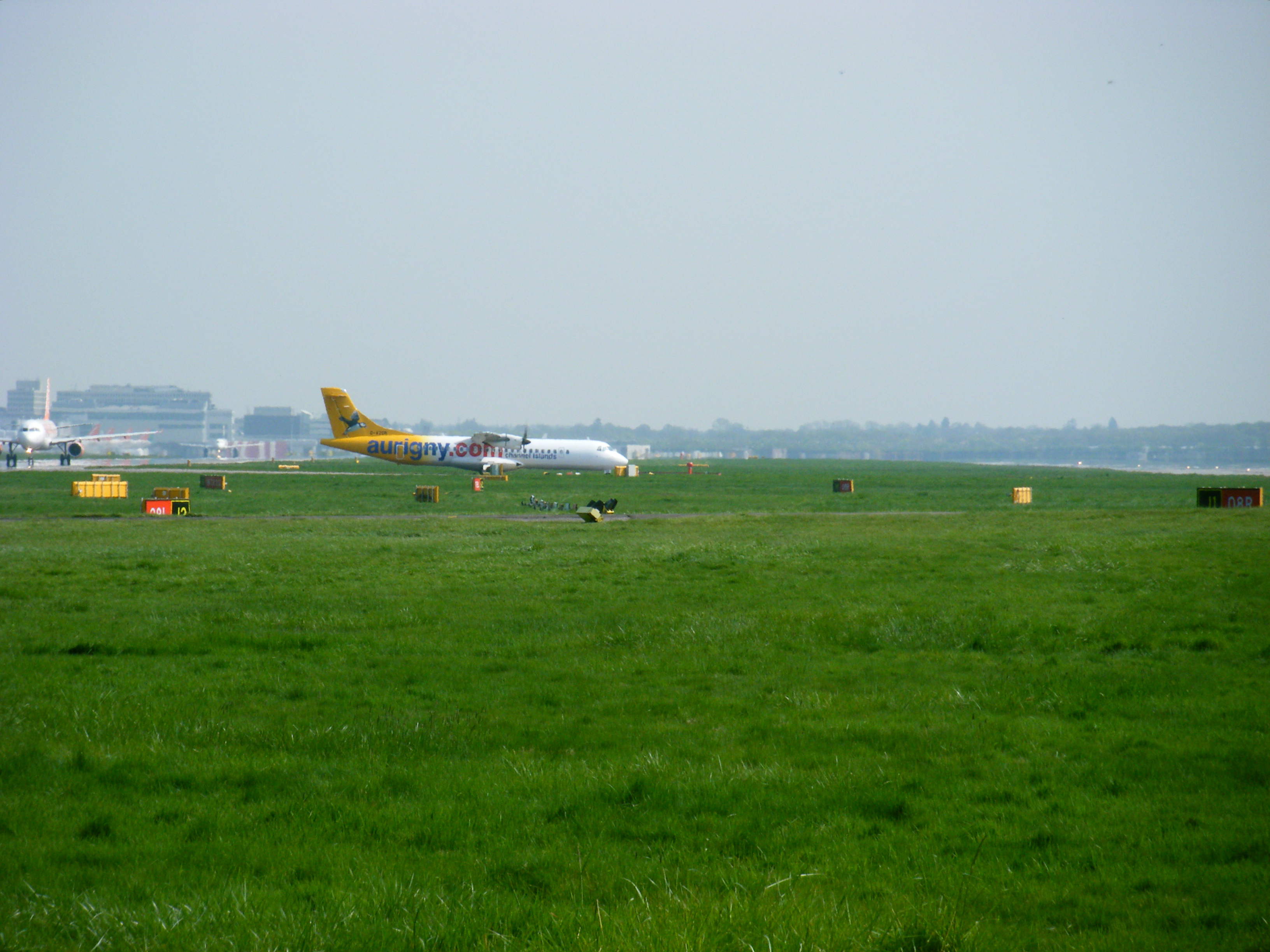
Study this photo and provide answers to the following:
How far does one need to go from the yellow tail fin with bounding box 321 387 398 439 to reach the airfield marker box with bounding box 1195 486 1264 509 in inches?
2730

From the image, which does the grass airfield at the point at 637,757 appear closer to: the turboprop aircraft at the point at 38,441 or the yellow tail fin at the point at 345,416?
the yellow tail fin at the point at 345,416

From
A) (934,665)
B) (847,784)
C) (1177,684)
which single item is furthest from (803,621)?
(847,784)

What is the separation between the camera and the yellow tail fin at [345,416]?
96.9 meters

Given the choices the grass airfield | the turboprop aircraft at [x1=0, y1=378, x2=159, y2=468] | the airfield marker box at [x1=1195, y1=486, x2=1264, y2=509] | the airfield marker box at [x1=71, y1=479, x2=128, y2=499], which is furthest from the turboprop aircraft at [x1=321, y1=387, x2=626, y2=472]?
the grass airfield

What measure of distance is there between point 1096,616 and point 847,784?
9.97m

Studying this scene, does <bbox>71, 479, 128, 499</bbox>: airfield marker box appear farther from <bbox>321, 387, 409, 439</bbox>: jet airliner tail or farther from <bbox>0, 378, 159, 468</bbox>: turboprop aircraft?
<bbox>0, 378, 159, 468</bbox>: turboprop aircraft

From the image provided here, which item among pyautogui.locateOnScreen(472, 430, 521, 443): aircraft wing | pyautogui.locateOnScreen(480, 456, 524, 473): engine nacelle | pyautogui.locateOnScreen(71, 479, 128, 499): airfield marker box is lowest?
pyautogui.locateOnScreen(71, 479, 128, 499): airfield marker box

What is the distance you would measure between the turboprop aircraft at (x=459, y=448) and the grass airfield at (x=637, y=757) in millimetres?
70922

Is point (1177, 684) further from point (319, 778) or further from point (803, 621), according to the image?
point (319, 778)

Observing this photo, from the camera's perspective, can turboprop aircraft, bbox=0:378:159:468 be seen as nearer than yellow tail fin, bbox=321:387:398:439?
No

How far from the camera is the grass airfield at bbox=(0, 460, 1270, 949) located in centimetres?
621

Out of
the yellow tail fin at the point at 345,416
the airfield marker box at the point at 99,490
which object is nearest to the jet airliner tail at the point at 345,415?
the yellow tail fin at the point at 345,416

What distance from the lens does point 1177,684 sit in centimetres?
1249

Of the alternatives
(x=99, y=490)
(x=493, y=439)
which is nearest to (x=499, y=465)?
(x=493, y=439)
